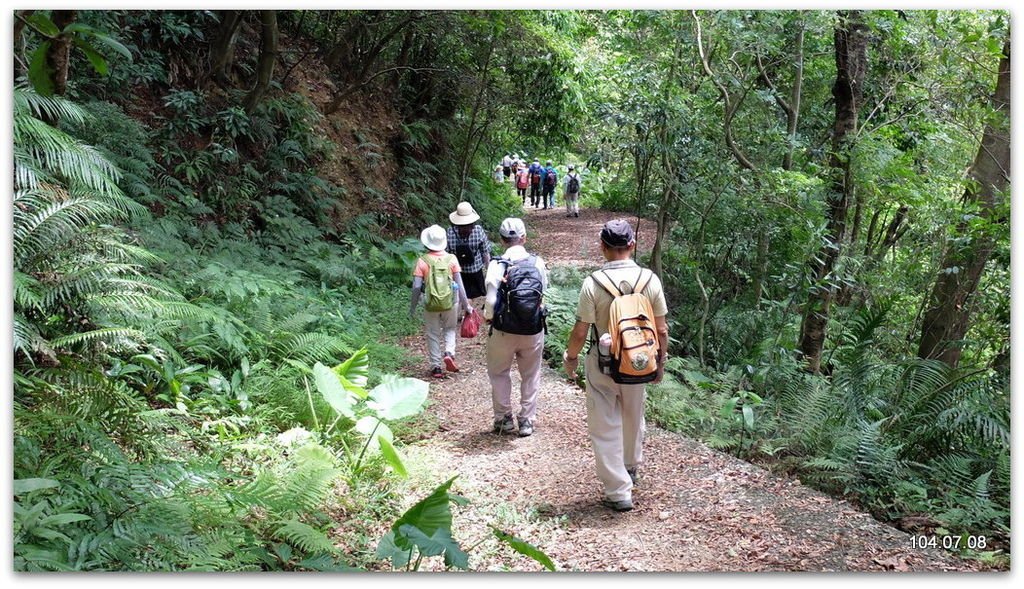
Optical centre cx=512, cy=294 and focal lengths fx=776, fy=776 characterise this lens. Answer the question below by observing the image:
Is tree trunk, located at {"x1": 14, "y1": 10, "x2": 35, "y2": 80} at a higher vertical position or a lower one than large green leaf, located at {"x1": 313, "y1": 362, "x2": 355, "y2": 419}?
higher

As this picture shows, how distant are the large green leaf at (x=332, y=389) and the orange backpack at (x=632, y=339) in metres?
1.72

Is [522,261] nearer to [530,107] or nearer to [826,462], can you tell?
[826,462]

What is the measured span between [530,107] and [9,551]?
1193 centimetres

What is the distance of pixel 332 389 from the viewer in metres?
4.78

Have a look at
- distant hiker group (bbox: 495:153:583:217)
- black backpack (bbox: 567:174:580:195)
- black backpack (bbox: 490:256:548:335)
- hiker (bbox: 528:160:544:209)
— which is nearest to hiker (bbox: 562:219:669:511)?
black backpack (bbox: 490:256:548:335)

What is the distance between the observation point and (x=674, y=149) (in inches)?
366

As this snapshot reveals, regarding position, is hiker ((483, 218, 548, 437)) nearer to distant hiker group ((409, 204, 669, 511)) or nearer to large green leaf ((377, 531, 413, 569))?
distant hiker group ((409, 204, 669, 511))

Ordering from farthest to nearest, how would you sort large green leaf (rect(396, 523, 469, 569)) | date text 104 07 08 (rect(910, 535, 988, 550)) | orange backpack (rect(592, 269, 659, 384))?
orange backpack (rect(592, 269, 659, 384))
date text 104 07 08 (rect(910, 535, 988, 550))
large green leaf (rect(396, 523, 469, 569))

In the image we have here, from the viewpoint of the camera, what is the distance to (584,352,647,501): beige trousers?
4.31m

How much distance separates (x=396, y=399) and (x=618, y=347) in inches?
61.3

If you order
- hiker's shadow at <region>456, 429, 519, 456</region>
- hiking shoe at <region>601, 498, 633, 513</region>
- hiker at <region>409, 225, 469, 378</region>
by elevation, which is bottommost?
hiker's shadow at <region>456, 429, 519, 456</region>

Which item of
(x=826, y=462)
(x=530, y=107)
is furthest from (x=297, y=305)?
(x=530, y=107)

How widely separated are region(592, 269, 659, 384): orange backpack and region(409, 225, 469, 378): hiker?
2.95m

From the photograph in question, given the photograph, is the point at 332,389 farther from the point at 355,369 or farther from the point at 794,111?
the point at 794,111
